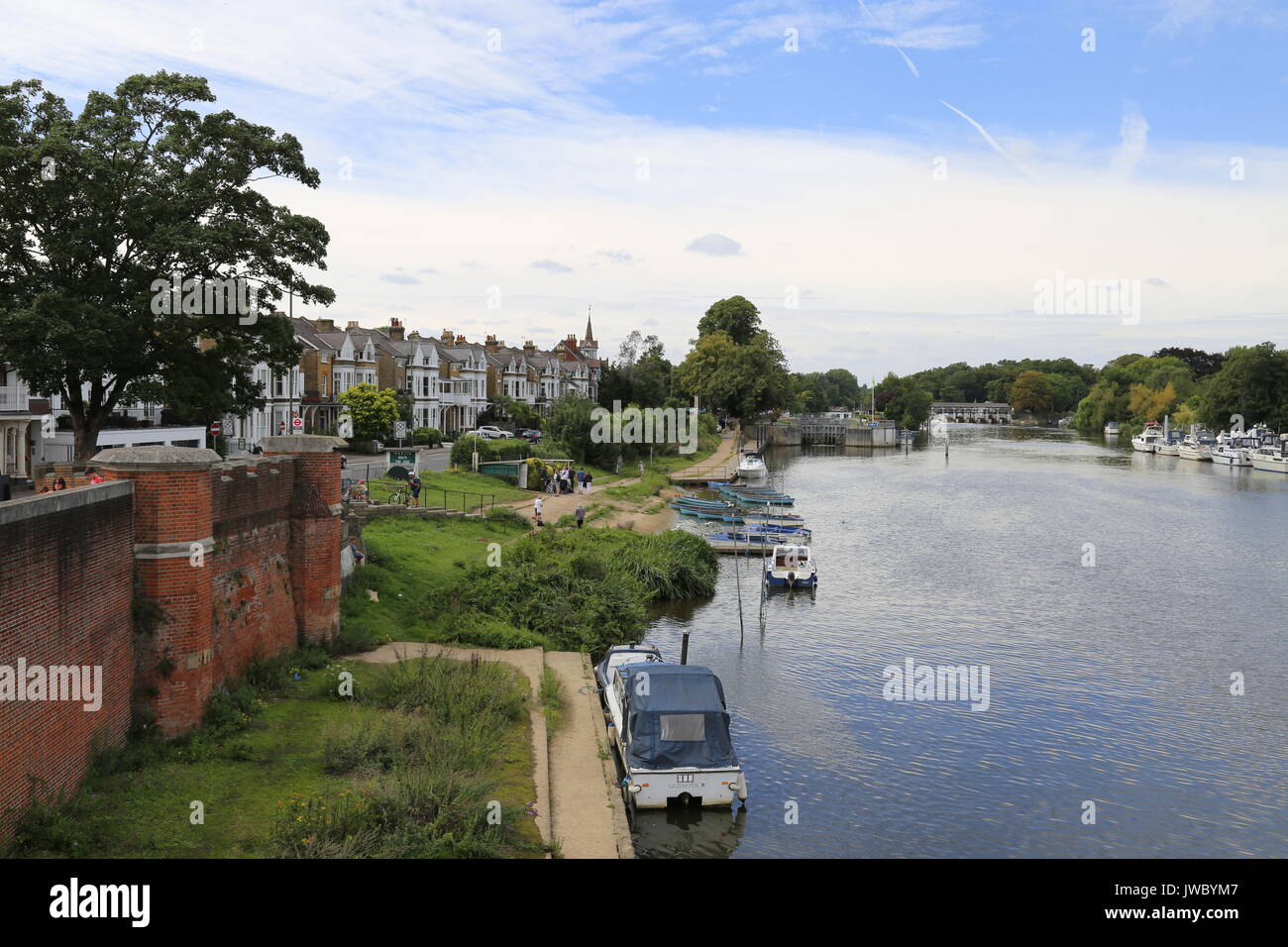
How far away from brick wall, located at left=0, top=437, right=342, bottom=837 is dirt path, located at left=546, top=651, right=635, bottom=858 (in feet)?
20.7

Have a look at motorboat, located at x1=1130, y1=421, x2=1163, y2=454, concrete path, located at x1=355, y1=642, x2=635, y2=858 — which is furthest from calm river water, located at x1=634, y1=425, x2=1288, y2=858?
motorboat, located at x1=1130, y1=421, x2=1163, y2=454

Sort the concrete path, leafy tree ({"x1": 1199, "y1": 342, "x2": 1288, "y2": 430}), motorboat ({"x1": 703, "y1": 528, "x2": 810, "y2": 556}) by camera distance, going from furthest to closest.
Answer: leafy tree ({"x1": 1199, "y1": 342, "x2": 1288, "y2": 430}), motorboat ({"x1": 703, "y1": 528, "x2": 810, "y2": 556}), the concrete path

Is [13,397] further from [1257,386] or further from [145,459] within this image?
[1257,386]

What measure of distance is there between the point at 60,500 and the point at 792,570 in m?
31.9

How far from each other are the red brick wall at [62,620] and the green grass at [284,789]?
51 cm

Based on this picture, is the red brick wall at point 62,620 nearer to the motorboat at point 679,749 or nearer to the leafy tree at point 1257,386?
the motorboat at point 679,749

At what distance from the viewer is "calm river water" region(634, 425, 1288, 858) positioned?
2022 cm

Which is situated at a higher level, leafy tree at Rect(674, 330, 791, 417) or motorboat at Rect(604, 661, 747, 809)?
leafy tree at Rect(674, 330, 791, 417)

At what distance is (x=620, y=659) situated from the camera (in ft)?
86.8

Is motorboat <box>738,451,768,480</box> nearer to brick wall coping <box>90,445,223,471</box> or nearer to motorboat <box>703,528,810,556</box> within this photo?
motorboat <box>703,528,810,556</box>

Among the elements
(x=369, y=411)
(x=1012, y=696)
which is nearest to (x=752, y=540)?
(x=1012, y=696)

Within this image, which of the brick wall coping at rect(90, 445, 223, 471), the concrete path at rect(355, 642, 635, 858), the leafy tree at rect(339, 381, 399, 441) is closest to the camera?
the brick wall coping at rect(90, 445, 223, 471)

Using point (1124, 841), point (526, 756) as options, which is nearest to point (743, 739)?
point (526, 756)

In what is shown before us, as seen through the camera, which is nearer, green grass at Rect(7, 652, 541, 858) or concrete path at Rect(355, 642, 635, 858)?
green grass at Rect(7, 652, 541, 858)
